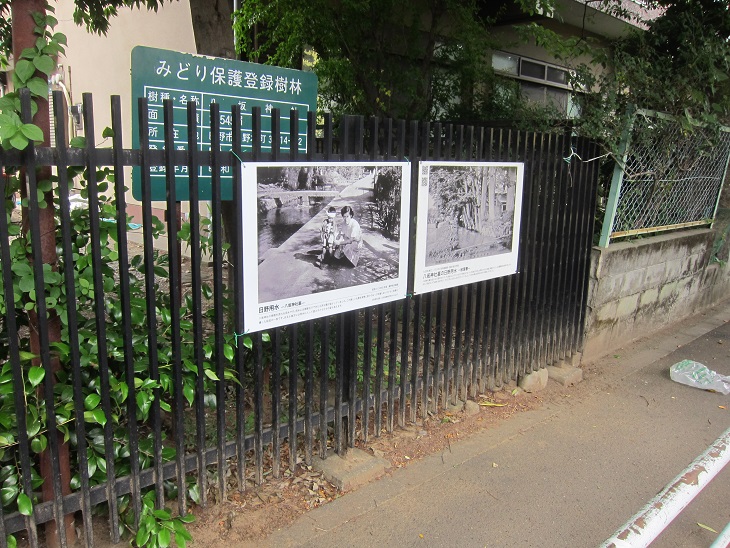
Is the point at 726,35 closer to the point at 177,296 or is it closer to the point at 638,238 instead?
the point at 638,238

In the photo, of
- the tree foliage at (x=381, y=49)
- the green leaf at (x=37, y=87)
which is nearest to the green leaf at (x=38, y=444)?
the green leaf at (x=37, y=87)

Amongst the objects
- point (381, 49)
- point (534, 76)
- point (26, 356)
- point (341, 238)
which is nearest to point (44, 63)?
point (26, 356)

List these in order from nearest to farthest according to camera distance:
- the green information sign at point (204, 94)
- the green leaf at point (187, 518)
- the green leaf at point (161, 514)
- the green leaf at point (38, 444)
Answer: the green leaf at point (38, 444)
the green leaf at point (161, 514)
the green leaf at point (187, 518)
the green information sign at point (204, 94)

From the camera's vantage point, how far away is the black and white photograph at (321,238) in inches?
114

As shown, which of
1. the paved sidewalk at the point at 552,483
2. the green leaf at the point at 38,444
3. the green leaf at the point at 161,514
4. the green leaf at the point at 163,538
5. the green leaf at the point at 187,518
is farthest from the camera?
the paved sidewalk at the point at 552,483

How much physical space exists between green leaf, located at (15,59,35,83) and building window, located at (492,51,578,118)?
758 centimetres

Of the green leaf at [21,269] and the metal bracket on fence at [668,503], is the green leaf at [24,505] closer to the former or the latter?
the green leaf at [21,269]

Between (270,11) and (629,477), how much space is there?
15.9 ft

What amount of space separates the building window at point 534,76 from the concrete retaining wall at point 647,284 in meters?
3.08

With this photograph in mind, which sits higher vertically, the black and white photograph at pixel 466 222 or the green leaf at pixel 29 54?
the green leaf at pixel 29 54

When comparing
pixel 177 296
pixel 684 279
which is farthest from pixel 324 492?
pixel 684 279

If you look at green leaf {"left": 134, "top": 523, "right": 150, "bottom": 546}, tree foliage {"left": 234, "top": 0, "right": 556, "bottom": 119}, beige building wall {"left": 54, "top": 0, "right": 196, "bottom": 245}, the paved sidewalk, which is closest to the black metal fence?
green leaf {"left": 134, "top": 523, "right": 150, "bottom": 546}

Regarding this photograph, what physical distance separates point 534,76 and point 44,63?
364 inches

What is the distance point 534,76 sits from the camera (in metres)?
10.1
